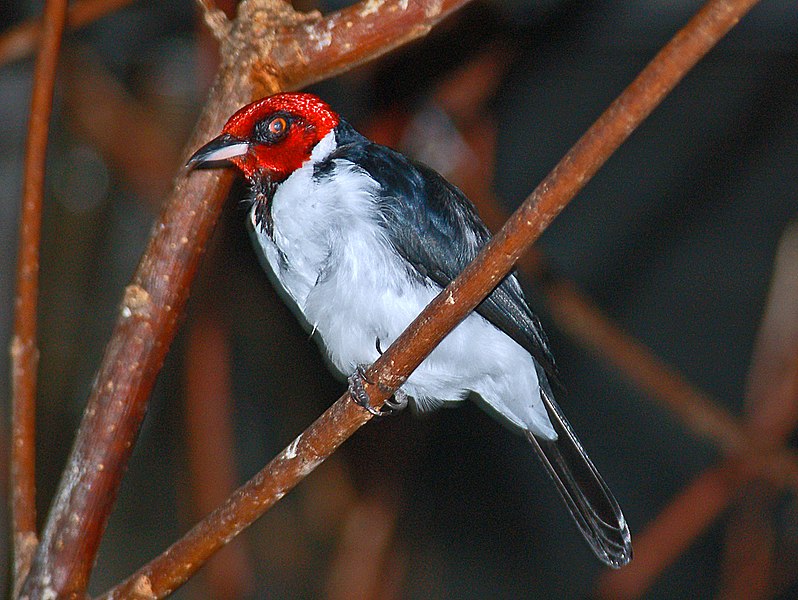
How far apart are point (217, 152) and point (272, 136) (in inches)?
6.0

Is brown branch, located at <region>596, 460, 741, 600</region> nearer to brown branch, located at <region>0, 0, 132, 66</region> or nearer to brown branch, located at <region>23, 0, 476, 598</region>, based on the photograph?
brown branch, located at <region>23, 0, 476, 598</region>

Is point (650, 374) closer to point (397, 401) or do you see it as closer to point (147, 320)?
point (397, 401)

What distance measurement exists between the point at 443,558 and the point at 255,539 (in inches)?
31.5

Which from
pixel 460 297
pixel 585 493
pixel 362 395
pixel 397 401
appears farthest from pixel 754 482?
pixel 460 297

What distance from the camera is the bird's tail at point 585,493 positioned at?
1.52 meters

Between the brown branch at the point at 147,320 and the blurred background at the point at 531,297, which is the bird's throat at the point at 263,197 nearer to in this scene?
the brown branch at the point at 147,320

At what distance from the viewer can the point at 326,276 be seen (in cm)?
138

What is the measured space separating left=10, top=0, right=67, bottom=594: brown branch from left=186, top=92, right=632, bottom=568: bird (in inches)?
8.8

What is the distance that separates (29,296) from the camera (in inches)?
52.1

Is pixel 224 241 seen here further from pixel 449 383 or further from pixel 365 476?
pixel 449 383

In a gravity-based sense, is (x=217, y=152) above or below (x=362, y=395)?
above

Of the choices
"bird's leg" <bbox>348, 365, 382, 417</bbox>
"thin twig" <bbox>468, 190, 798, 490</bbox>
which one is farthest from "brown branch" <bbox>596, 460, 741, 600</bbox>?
"bird's leg" <bbox>348, 365, 382, 417</bbox>

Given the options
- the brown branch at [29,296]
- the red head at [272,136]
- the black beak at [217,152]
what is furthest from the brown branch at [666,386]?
the brown branch at [29,296]

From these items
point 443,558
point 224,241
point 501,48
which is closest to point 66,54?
point 224,241
